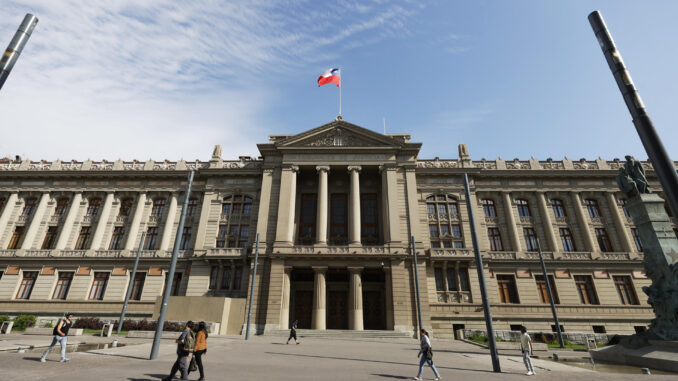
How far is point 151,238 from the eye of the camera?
37812mm

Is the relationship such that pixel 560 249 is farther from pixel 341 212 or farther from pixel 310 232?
pixel 310 232

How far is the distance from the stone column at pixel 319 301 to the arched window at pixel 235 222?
9716 millimetres

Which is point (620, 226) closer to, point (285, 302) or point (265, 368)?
point (285, 302)

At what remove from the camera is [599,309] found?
106 feet

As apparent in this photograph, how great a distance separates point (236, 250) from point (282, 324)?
376 inches

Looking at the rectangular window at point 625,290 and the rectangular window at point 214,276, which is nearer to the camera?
the rectangular window at point 625,290

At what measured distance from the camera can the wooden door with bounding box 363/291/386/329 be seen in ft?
107

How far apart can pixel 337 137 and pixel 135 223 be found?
26.1 meters

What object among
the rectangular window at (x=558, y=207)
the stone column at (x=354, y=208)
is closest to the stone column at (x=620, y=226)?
the rectangular window at (x=558, y=207)

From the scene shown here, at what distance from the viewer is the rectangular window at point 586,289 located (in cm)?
3325

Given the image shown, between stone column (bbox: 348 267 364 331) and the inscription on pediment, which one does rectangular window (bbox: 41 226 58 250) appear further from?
stone column (bbox: 348 267 364 331)

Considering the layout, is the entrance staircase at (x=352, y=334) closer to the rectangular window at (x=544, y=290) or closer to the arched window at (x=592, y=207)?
the rectangular window at (x=544, y=290)

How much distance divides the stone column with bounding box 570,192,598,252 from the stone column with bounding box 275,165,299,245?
3279cm

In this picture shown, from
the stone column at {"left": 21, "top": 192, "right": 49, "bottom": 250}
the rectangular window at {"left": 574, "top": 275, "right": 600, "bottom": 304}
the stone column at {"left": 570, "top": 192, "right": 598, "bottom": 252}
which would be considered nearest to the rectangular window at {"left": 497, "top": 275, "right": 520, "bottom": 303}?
the rectangular window at {"left": 574, "top": 275, "right": 600, "bottom": 304}
